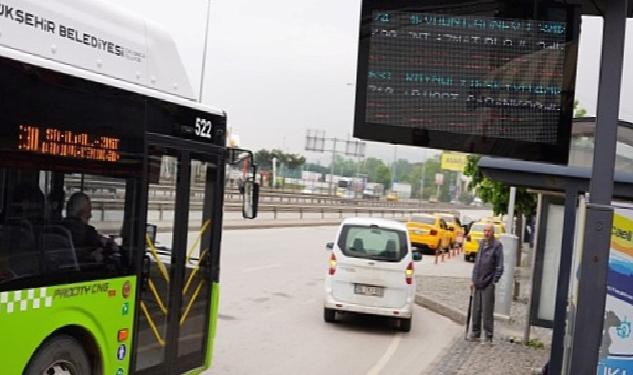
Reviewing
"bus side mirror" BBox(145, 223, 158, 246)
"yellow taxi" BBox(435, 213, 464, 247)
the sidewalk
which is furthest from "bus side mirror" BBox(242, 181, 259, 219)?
"yellow taxi" BBox(435, 213, 464, 247)

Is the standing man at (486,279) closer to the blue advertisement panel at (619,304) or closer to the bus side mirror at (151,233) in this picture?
the blue advertisement panel at (619,304)

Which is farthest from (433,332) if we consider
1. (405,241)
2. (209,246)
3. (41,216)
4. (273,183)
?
(273,183)

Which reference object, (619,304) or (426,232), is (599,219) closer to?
(619,304)

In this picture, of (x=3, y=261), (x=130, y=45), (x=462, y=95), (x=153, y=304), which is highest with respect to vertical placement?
(x=130, y=45)

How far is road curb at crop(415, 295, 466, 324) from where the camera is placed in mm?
15523

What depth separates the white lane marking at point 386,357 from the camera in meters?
10.3

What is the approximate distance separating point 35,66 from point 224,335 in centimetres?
719

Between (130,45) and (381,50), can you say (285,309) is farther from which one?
(381,50)

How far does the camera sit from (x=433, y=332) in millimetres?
14156

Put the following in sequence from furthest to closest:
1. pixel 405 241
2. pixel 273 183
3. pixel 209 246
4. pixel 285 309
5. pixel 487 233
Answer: pixel 273 183, pixel 285 309, pixel 405 241, pixel 487 233, pixel 209 246

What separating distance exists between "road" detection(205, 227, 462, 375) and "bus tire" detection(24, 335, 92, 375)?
130 inches

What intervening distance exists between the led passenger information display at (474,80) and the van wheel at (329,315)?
9.28m

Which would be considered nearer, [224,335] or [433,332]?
[224,335]

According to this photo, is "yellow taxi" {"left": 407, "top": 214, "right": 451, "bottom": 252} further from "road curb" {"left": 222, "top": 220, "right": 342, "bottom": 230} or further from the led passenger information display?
the led passenger information display
